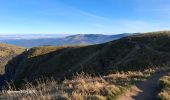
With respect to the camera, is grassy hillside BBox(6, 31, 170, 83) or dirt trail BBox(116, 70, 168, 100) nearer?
dirt trail BBox(116, 70, 168, 100)

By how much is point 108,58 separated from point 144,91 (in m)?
75.8

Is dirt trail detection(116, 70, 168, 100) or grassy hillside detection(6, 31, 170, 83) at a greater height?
dirt trail detection(116, 70, 168, 100)

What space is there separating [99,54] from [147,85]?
80.6 metres

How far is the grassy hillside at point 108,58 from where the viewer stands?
238ft

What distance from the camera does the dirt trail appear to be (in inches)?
612

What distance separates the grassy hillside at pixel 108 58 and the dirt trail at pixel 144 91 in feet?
105

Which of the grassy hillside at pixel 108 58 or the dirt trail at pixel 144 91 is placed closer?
the dirt trail at pixel 144 91

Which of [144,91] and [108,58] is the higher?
[144,91]

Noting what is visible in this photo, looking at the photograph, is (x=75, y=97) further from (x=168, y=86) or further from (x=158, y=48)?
(x=158, y=48)

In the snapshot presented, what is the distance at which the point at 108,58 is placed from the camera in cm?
9275

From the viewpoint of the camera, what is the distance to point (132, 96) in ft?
51.7

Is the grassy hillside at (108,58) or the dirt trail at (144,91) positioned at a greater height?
the dirt trail at (144,91)

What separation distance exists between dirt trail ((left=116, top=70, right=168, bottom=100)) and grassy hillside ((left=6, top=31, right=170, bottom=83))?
105ft

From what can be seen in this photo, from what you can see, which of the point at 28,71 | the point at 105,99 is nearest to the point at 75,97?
the point at 105,99
